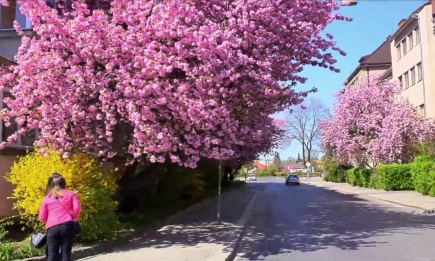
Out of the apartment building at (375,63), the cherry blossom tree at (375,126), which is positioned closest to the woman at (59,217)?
the cherry blossom tree at (375,126)

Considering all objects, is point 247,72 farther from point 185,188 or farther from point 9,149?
point 185,188

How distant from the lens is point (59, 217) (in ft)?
22.2

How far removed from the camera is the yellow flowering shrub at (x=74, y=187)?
32.8ft

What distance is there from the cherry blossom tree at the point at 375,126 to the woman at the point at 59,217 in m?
28.4

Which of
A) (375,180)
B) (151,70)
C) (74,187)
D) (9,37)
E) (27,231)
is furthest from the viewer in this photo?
(375,180)

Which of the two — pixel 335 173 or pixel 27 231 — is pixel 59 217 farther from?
pixel 335 173

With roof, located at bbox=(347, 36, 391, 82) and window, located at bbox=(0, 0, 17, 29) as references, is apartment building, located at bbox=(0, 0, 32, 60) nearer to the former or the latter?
window, located at bbox=(0, 0, 17, 29)

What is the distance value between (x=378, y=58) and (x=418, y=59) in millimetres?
24301

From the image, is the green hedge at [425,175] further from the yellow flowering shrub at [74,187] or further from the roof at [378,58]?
the roof at [378,58]

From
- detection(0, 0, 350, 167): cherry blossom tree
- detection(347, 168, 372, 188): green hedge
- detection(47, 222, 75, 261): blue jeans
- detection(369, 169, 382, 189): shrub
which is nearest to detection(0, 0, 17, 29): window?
detection(0, 0, 350, 167): cherry blossom tree

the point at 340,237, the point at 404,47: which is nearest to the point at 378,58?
the point at 404,47

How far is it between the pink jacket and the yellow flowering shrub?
3196 mm

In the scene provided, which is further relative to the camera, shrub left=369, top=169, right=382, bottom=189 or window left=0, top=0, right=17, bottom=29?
shrub left=369, top=169, right=382, bottom=189

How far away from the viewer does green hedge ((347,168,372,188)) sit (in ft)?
130
